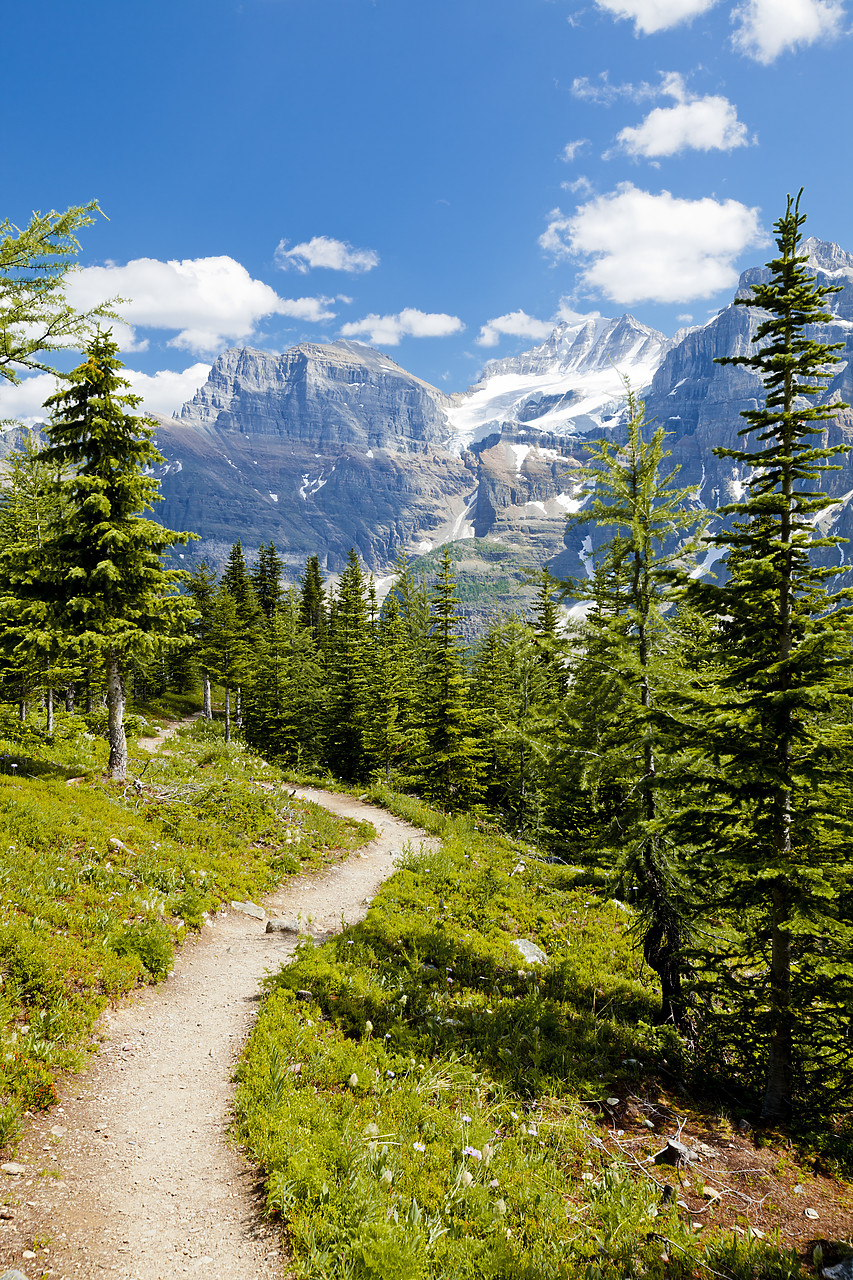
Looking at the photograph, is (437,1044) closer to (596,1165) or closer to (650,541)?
(596,1165)

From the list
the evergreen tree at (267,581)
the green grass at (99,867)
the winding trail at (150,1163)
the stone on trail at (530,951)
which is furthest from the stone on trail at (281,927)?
the evergreen tree at (267,581)

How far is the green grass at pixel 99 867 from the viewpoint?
25.5ft

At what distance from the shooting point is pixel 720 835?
878 cm

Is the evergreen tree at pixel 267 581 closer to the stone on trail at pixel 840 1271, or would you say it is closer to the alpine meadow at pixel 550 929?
the alpine meadow at pixel 550 929

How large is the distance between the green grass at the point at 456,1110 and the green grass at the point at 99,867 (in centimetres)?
262

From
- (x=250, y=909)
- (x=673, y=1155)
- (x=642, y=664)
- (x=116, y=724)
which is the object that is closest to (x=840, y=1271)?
(x=673, y=1155)

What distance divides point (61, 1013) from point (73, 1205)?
9.38 feet

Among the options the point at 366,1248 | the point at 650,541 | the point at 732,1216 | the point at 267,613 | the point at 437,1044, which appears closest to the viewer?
the point at 366,1248

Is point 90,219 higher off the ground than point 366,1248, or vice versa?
point 90,219

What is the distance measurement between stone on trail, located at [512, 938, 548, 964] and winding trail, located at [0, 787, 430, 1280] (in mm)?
5809

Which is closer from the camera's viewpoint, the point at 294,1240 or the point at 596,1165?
the point at 294,1240

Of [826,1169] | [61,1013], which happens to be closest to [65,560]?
[61,1013]

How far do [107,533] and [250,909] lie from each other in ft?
35.6

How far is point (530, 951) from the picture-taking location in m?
12.7
